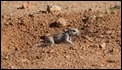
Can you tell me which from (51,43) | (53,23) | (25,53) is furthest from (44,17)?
(25,53)

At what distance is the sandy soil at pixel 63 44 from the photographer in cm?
955

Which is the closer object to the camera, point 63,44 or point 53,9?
point 63,44

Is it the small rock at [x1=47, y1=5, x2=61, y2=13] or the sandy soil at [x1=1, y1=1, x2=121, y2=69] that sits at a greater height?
the small rock at [x1=47, y1=5, x2=61, y2=13]

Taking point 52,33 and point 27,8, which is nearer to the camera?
point 52,33

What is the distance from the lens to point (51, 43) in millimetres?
11188

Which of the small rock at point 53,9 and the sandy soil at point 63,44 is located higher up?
the small rock at point 53,9

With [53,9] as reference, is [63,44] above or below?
below

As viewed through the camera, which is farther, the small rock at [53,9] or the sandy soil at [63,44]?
the small rock at [53,9]

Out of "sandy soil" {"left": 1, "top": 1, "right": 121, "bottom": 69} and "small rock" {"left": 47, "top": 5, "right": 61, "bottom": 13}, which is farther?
"small rock" {"left": 47, "top": 5, "right": 61, "bottom": 13}

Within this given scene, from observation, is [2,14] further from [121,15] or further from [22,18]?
[121,15]

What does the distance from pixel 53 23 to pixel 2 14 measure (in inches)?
67.6

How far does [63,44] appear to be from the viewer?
1087 cm

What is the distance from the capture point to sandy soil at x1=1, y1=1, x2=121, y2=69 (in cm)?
955

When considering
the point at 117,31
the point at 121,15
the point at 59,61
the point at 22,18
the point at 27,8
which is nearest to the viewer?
the point at 59,61
